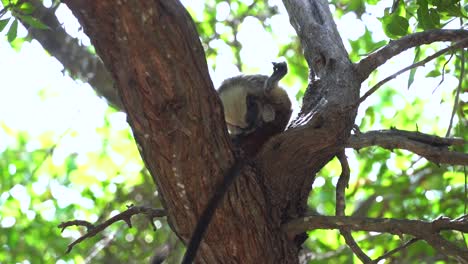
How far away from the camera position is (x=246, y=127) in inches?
162

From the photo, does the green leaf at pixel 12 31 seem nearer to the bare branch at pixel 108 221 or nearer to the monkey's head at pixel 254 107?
the bare branch at pixel 108 221

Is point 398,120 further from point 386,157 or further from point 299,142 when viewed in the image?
point 299,142

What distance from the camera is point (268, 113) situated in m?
4.09

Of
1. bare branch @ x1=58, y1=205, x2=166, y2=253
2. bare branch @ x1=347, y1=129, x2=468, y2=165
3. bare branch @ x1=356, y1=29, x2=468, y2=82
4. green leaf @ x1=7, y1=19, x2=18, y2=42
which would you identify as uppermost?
green leaf @ x1=7, y1=19, x2=18, y2=42

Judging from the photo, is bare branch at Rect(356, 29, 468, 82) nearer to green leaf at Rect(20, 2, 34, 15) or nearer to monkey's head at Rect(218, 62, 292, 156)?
monkey's head at Rect(218, 62, 292, 156)

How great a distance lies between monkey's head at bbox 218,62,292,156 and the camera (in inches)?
158

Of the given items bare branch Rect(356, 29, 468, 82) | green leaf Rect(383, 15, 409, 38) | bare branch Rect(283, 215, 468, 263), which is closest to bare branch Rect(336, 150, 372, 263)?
bare branch Rect(283, 215, 468, 263)

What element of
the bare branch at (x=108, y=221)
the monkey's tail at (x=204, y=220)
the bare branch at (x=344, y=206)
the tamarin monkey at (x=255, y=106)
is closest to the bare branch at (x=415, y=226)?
the bare branch at (x=344, y=206)

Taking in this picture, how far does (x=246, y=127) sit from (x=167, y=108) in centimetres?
166

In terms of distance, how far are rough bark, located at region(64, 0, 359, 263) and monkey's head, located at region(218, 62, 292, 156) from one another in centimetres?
95

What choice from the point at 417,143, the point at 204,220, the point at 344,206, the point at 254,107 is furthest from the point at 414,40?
the point at 254,107

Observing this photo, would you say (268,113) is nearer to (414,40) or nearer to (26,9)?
(414,40)

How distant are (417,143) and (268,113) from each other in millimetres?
1335

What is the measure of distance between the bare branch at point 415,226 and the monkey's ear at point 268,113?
1.37 metres
